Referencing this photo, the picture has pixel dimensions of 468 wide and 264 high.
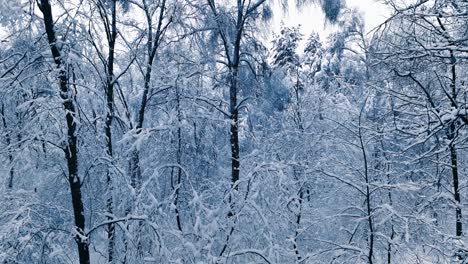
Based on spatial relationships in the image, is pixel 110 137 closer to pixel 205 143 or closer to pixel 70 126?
pixel 70 126

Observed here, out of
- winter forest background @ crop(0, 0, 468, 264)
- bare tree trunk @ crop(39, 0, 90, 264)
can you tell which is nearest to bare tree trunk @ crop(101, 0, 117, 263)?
winter forest background @ crop(0, 0, 468, 264)

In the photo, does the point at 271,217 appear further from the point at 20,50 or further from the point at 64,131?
the point at 20,50

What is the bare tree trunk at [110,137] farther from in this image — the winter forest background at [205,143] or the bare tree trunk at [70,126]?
the bare tree trunk at [70,126]

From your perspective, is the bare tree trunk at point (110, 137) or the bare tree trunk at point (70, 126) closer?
the bare tree trunk at point (70, 126)

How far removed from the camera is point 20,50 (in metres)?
5.48

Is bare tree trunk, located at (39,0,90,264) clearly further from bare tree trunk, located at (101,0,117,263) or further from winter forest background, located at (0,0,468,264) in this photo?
bare tree trunk, located at (101,0,117,263)

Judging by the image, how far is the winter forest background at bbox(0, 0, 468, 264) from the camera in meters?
5.00

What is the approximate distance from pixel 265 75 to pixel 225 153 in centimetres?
301

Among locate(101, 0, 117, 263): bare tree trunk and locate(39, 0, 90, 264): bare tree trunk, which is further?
locate(101, 0, 117, 263): bare tree trunk

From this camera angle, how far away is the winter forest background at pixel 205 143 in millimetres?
4996

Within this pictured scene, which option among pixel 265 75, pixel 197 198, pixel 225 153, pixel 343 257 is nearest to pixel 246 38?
pixel 265 75

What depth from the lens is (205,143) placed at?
10.5 metres

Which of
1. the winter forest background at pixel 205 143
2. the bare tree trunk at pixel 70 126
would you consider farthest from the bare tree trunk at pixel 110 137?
the bare tree trunk at pixel 70 126

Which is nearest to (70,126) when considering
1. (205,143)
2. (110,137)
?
(110,137)
